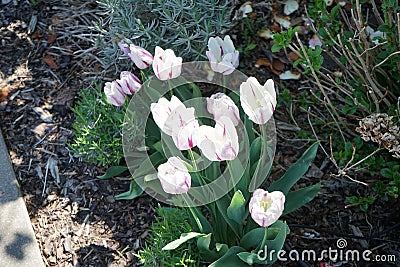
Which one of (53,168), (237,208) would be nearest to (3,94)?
(53,168)

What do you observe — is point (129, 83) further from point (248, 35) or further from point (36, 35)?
point (36, 35)

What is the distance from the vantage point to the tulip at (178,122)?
179 cm

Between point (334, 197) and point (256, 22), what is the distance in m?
1.16

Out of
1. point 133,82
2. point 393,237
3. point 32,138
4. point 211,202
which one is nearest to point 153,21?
point 133,82

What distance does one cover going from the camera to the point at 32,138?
9.75 feet

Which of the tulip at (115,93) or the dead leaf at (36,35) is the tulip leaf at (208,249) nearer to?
the tulip at (115,93)

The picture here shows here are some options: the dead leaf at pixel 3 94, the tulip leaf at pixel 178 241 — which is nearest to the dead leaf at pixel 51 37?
the dead leaf at pixel 3 94

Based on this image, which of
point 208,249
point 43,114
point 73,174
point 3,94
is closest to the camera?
point 208,249

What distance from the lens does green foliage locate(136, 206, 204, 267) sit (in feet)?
7.12

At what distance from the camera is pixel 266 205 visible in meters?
1.78

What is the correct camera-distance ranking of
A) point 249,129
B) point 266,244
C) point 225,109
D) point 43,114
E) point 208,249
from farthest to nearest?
point 43,114, point 249,129, point 208,249, point 266,244, point 225,109

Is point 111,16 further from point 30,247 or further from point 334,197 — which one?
point 334,197

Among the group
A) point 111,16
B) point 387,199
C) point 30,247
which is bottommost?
point 30,247

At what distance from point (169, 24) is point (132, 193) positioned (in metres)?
0.86
